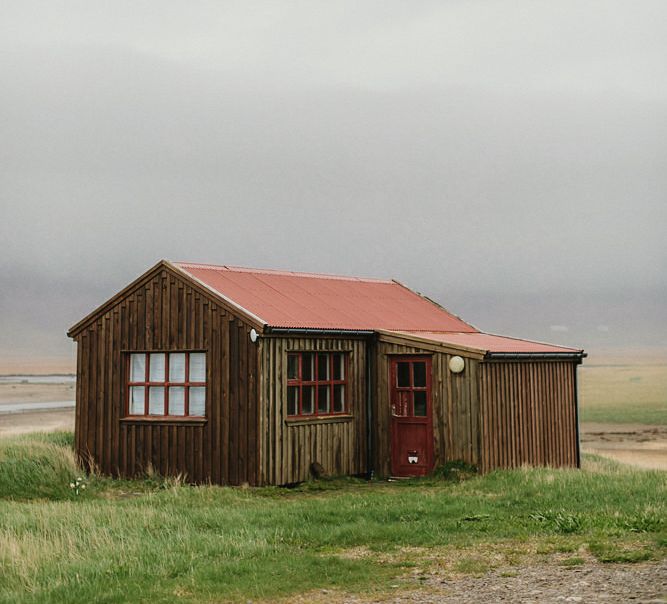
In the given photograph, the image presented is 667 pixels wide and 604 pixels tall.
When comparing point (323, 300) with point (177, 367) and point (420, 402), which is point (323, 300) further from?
point (177, 367)

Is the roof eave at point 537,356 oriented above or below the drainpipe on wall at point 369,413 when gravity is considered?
above

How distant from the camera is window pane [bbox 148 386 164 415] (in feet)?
62.8

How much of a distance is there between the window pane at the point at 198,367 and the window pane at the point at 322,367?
2.28 meters

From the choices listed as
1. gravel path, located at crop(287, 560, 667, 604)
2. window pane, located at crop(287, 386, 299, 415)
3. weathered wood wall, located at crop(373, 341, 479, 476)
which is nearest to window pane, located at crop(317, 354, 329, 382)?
window pane, located at crop(287, 386, 299, 415)

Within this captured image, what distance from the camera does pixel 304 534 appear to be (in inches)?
474

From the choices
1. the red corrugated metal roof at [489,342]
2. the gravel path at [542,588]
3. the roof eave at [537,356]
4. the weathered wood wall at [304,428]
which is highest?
the red corrugated metal roof at [489,342]

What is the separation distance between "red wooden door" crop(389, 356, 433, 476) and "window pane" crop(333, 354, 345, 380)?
1008 millimetres

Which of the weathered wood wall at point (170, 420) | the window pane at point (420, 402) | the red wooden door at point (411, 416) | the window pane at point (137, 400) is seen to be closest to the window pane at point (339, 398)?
the red wooden door at point (411, 416)

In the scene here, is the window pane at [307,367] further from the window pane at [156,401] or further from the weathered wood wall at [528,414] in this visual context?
the weathered wood wall at [528,414]

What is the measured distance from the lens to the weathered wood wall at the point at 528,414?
1844cm

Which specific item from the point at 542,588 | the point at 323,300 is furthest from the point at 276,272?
the point at 542,588

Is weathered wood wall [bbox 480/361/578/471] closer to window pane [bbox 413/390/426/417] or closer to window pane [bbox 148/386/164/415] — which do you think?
window pane [bbox 413/390/426/417]

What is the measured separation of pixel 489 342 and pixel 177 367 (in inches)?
263

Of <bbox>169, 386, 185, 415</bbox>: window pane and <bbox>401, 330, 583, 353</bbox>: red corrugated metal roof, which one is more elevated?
<bbox>401, 330, 583, 353</bbox>: red corrugated metal roof
